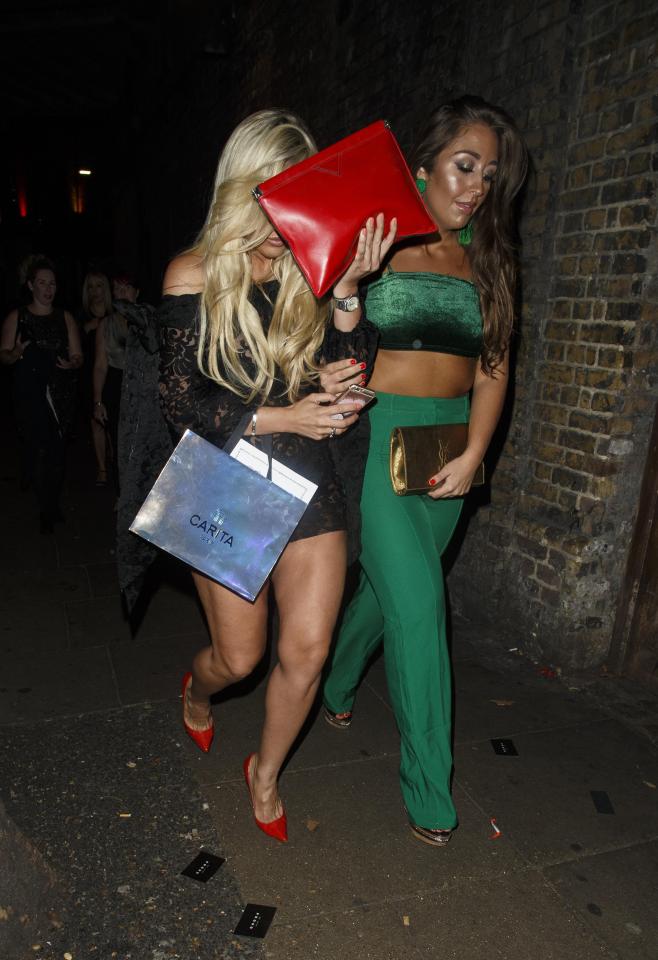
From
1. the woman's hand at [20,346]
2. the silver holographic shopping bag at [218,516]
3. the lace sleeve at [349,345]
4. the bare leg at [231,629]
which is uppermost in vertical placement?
the lace sleeve at [349,345]

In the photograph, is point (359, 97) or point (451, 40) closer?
point (451, 40)

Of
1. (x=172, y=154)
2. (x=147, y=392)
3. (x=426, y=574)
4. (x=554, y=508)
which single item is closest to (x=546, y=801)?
(x=426, y=574)

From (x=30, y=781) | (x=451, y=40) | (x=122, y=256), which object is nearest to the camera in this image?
(x=30, y=781)

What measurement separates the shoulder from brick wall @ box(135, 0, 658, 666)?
1941 mm

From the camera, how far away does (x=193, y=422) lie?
2209 millimetres

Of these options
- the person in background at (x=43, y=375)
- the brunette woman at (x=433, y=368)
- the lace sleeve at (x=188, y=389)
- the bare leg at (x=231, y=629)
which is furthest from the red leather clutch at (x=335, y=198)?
the person in background at (x=43, y=375)

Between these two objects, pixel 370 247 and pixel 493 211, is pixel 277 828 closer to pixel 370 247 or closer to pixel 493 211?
pixel 370 247

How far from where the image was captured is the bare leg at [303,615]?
2309 millimetres

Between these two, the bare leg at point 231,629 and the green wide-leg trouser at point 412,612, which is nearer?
the bare leg at point 231,629

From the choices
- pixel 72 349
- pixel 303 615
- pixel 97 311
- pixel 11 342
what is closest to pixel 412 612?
pixel 303 615

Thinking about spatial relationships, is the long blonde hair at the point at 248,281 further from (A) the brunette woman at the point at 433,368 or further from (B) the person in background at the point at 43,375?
(B) the person in background at the point at 43,375

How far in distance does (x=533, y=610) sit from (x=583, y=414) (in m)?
1.10

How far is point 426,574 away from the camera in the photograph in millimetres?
2518

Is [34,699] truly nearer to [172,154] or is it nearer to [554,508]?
[554,508]
